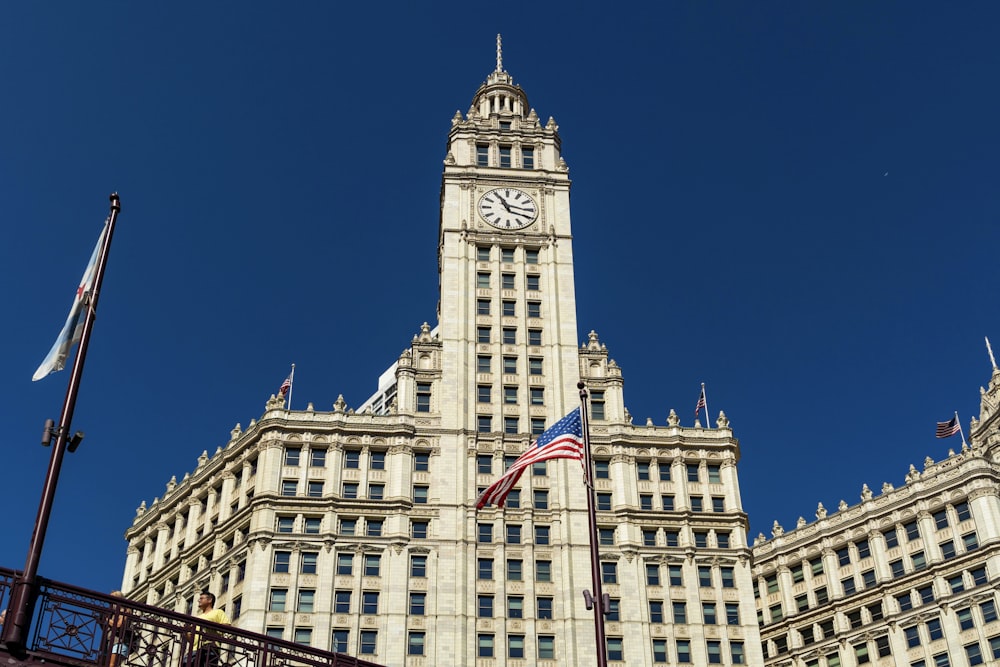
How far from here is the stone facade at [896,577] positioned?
98.4m

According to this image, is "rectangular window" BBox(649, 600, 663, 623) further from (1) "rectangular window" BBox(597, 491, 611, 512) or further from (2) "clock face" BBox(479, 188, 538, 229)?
(2) "clock face" BBox(479, 188, 538, 229)

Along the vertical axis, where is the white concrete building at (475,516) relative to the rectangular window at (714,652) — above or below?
above

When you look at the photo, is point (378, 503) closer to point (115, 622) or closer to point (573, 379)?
point (573, 379)

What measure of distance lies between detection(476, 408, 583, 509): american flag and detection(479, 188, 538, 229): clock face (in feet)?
201

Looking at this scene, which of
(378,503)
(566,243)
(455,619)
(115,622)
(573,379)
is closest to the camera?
(115,622)

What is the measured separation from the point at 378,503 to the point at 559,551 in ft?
45.1

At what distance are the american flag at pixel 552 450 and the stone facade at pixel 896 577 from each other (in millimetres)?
64515

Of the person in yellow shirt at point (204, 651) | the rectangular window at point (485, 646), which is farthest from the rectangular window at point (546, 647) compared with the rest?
the person in yellow shirt at point (204, 651)

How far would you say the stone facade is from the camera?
98.4 meters

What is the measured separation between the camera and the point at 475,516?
88938 mm

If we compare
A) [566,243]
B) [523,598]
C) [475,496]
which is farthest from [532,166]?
[523,598]

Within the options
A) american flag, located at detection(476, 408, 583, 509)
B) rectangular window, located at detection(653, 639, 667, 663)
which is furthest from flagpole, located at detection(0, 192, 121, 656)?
rectangular window, located at detection(653, 639, 667, 663)

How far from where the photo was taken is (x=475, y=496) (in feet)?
296

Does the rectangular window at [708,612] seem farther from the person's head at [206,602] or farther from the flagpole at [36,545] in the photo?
the flagpole at [36,545]
